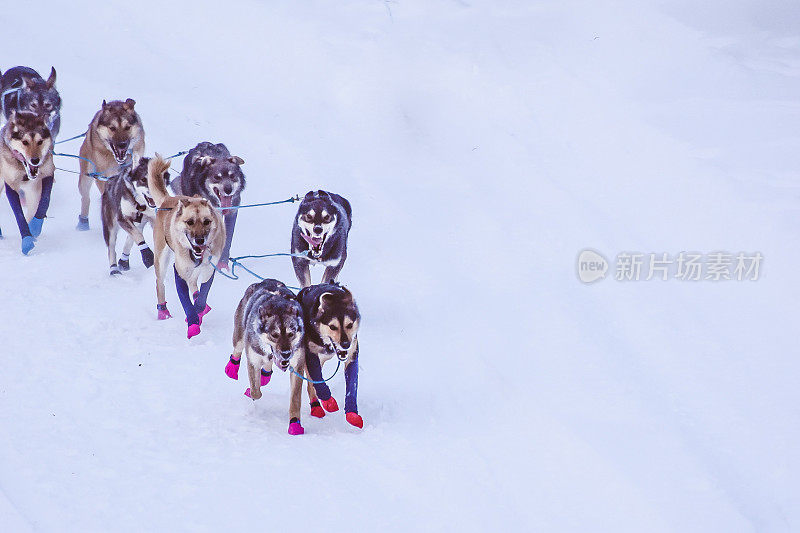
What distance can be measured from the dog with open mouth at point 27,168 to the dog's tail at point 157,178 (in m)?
1.19

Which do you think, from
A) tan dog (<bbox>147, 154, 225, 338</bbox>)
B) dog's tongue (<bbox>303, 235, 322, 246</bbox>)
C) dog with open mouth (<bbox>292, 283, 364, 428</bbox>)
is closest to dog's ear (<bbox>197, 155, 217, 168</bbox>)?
tan dog (<bbox>147, 154, 225, 338</bbox>)

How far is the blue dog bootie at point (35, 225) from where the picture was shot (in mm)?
7085

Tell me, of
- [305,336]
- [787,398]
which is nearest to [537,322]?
[787,398]

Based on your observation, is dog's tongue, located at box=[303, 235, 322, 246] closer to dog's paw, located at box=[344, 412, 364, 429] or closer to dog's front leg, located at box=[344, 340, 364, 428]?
dog's front leg, located at box=[344, 340, 364, 428]

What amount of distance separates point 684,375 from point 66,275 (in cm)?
468

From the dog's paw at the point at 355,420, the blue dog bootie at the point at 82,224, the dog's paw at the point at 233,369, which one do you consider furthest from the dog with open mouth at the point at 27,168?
the dog's paw at the point at 355,420

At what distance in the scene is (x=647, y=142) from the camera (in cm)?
988

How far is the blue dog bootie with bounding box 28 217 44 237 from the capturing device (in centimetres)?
709

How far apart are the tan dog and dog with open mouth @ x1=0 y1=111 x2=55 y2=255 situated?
116 cm

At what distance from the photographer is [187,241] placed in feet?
18.3

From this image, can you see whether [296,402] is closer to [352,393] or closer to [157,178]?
[352,393]

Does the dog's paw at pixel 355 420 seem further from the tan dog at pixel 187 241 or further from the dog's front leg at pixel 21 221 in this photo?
the dog's front leg at pixel 21 221

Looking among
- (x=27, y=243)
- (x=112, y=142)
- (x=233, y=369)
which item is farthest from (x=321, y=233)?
(x=27, y=243)

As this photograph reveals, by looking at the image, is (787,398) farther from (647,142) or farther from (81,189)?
(81,189)
